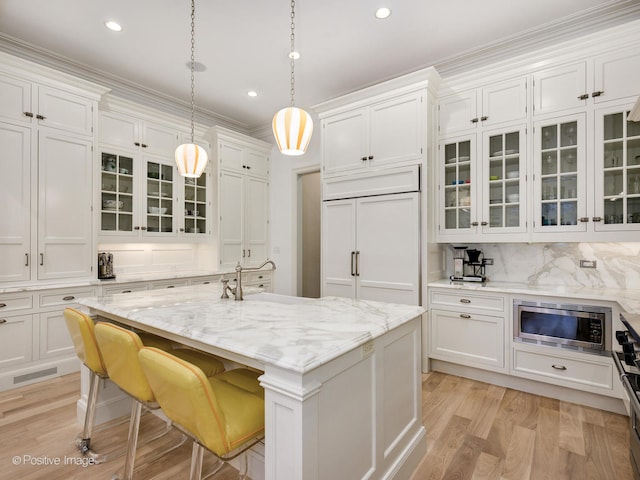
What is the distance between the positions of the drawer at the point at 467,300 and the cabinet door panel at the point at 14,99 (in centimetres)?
421

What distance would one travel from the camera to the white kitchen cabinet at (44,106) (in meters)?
2.92

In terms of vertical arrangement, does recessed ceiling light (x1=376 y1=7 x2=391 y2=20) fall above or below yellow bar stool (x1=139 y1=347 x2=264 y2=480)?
above

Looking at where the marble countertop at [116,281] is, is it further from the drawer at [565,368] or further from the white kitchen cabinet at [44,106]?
the drawer at [565,368]

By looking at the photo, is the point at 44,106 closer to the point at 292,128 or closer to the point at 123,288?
the point at 123,288

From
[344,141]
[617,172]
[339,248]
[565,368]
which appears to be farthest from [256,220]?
[617,172]

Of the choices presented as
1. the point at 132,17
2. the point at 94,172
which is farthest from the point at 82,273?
the point at 132,17

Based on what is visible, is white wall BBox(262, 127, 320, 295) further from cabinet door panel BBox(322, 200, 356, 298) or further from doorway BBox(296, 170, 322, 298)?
cabinet door panel BBox(322, 200, 356, 298)

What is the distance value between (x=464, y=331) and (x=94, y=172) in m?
4.11

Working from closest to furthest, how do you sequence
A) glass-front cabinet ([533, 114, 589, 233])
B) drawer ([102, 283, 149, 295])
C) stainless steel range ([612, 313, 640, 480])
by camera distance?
1. stainless steel range ([612, 313, 640, 480])
2. glass-front cabinet ([533, 114, 589, 233])
3. drawer ([102, 283, 149, 295])

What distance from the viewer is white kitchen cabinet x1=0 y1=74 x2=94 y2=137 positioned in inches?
115

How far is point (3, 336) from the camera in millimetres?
2852

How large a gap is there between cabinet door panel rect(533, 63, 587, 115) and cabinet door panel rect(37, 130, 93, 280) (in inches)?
173

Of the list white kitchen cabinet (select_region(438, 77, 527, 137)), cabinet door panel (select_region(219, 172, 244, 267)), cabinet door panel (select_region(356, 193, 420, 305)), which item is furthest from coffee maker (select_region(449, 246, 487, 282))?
cabinet door panel (select_region(219, 172, 244, 267))

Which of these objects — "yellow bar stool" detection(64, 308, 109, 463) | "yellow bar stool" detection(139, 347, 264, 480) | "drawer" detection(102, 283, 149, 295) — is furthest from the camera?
"drawer" detection(102, 283, 149, 295)
